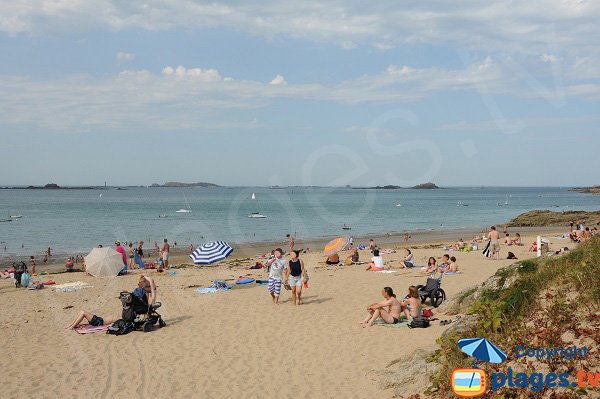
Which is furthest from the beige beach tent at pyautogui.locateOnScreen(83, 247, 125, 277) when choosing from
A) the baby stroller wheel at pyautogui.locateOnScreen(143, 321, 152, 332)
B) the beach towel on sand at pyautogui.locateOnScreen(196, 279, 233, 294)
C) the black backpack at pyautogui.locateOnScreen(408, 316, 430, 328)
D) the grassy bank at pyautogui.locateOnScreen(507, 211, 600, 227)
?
the grassy bank at pyautogui.locateOnScreen(507, 211, 600, 227)

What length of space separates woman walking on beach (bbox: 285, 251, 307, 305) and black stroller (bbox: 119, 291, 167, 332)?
362cm

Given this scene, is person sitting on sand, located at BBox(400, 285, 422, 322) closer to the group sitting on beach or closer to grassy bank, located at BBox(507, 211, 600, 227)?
the group sitting on beach

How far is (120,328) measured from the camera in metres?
11.2

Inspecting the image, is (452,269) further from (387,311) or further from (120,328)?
(120,328)

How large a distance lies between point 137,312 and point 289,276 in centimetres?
418

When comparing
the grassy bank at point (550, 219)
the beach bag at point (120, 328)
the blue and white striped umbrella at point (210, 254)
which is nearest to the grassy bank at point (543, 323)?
the beach bag at point (120, 328)

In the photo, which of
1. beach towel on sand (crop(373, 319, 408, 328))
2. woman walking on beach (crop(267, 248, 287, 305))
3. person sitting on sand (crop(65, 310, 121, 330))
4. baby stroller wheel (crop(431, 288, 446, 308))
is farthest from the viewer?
woman walking on beach (crop(267, 248, 287, 305))

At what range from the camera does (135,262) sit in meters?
24.4

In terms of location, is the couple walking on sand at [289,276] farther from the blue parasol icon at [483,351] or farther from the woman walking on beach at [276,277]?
the blue parasol icon at [483,351]

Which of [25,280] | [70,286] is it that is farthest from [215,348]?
[25,280]

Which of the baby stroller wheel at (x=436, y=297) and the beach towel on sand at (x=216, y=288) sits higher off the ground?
the baby stroller wheel at (x=436, y=297)

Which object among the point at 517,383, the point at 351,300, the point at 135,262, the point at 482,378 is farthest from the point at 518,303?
the point at 135,262

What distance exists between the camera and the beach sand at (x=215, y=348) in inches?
317

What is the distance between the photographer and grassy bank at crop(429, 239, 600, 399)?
587 centimetres
